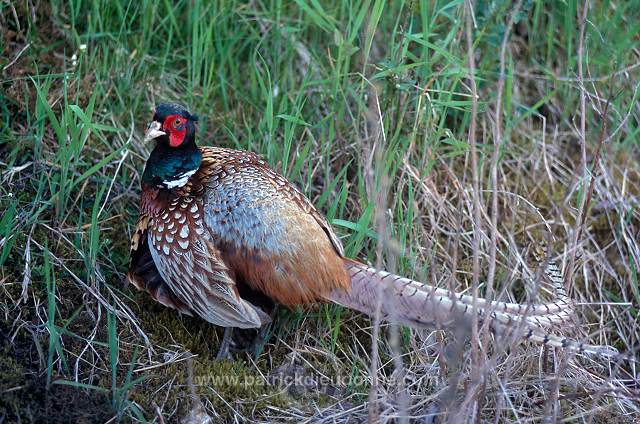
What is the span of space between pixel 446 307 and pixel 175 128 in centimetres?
117

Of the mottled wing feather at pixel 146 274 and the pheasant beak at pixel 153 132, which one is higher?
the pheasant beak at pixel 153 132

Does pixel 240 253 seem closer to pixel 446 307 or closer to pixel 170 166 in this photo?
pixel 170 166

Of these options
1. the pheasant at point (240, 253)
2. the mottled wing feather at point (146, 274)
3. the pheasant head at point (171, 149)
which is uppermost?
the pheasant head at point (171, 149)

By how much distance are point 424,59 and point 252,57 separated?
827mm

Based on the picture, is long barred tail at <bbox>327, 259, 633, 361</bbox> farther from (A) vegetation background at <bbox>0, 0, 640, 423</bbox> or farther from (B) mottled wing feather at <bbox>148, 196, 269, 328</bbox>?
(B) mottled wing feather at <bbox>148, 196, 269, 328</bbox>

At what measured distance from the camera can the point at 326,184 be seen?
10.7 ft

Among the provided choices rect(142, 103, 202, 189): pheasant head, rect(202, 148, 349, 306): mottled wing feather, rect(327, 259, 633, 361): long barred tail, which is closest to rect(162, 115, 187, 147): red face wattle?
rect(142, 103, 202, 189): pheasant head

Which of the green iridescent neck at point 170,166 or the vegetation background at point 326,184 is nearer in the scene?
the vegetation background at point 326,184

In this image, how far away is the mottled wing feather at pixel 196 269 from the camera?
8.72 feet

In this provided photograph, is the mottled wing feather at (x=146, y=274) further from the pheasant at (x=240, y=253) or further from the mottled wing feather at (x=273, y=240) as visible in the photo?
the mottled wing feather at (x=273, y=240)

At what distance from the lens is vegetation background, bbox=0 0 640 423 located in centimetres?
258

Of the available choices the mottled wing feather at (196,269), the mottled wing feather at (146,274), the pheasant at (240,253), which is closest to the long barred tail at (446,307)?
the pheasant at (240,253)

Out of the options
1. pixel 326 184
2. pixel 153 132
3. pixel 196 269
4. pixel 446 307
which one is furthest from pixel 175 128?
pixel 446 307

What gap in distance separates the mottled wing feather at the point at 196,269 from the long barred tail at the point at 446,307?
33 centimetres
